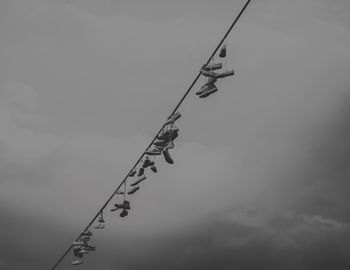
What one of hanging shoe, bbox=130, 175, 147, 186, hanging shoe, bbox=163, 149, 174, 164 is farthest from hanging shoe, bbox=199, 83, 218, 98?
hanging shoe, bbox=130, 175, 147, 186

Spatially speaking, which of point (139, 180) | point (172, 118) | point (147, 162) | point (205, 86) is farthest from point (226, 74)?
point (139, 180)

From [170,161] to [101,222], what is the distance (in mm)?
3155

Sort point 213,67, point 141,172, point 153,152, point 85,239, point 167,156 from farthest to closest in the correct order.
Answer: point 85,239, point 141,172, point 167,156, point 153,152, point 213,67

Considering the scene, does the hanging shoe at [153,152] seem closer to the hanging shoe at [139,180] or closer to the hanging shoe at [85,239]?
the hanging shoe at [139,180]

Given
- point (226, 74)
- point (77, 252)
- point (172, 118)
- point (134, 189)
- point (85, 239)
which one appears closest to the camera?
point (226, 74)

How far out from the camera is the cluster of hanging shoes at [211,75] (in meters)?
5.16

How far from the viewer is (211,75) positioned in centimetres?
526

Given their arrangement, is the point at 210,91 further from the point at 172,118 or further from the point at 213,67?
the point at 172,118

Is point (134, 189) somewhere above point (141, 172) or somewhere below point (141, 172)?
below

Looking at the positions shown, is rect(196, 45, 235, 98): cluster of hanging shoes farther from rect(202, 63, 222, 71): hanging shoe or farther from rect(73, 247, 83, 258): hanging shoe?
rect(73, 247, 83, 258): hanging shoe

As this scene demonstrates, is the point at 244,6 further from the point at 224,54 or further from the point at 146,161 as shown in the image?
the point at 146,161

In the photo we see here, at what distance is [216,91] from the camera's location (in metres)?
5.46

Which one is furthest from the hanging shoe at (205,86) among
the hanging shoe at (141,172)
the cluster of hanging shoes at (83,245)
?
the cluster of hanging shoes at (83,245)

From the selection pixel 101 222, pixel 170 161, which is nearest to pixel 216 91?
pixel 170 161
